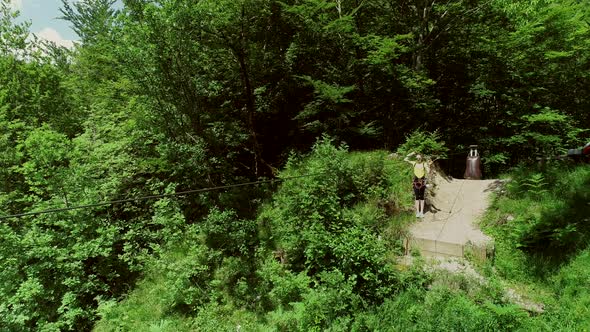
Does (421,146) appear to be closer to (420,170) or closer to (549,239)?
(420,170)

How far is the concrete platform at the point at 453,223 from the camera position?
6.35 m

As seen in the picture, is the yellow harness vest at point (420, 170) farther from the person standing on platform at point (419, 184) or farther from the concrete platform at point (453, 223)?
the concrete platform at point (453, 223)

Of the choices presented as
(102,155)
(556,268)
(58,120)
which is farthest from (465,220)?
(58,120)

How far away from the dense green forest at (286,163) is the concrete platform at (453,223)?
1.39 feet

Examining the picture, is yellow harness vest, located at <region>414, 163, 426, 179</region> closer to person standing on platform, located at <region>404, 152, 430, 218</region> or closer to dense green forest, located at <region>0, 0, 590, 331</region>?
person standing on platform, located at <region>404, 152, 430, 218</region>

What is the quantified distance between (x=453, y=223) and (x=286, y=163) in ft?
16.5

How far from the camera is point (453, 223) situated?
286 inches

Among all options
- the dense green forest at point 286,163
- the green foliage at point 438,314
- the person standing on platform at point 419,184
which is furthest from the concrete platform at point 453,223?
the green foliage at point 438,314

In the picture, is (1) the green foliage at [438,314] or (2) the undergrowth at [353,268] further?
(2) the undergrowth at [353,268]

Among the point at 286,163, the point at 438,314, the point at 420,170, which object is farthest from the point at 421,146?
the point at 438,314

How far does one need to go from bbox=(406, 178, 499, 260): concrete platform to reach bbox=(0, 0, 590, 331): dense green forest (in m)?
0.42

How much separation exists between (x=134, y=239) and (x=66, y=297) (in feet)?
7.31


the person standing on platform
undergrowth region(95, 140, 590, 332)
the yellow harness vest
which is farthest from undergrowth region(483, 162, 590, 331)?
the yellow harness vest

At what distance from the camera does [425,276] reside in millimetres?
5785
